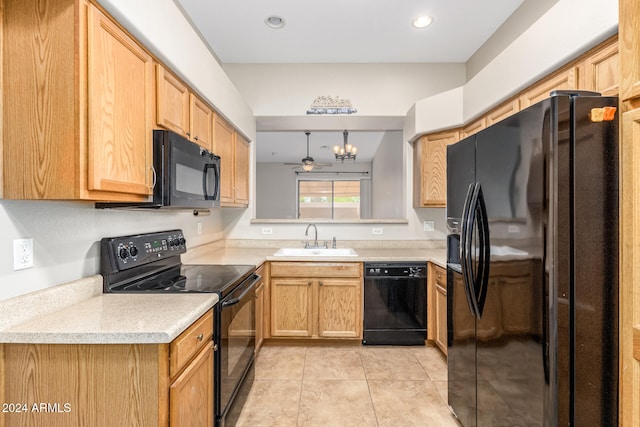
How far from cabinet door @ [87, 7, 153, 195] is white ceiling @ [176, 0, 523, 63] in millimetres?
1400

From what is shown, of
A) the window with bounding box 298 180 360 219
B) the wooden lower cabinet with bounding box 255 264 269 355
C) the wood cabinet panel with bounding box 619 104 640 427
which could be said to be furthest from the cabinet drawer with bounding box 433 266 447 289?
the window with bounding box 298 180 360 219

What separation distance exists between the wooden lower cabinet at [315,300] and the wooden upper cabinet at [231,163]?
738 mm

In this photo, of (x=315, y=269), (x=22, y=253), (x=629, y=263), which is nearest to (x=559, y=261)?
(x=629, y=263)

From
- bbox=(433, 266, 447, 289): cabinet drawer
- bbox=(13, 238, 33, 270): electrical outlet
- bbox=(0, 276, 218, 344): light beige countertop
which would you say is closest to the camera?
bbox=(0, 276, 218, 344): light beige countertop

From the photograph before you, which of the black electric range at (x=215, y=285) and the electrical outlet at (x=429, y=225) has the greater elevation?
the electrical outlet at (x=429, y=225)

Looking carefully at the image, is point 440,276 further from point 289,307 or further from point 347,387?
point 289,307

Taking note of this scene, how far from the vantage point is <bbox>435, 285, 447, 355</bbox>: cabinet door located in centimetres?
271

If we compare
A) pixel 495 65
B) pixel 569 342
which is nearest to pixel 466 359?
pixel 569 342

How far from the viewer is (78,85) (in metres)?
1.15

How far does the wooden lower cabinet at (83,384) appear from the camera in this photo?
1.14 m

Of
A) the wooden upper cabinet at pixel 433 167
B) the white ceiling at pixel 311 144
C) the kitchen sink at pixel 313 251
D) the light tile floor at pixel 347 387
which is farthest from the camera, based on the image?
the white ceiling at pixel 311 144

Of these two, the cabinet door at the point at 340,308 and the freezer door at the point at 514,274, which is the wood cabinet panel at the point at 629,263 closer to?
the freezer door at the point at 514,274

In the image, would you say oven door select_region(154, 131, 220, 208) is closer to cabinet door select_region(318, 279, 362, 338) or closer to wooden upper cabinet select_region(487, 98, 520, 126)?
cabinet door select_region(318, 279, 362, 338)

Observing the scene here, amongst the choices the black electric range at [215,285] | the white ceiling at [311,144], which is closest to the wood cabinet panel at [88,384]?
the black electric range at [215,285]
